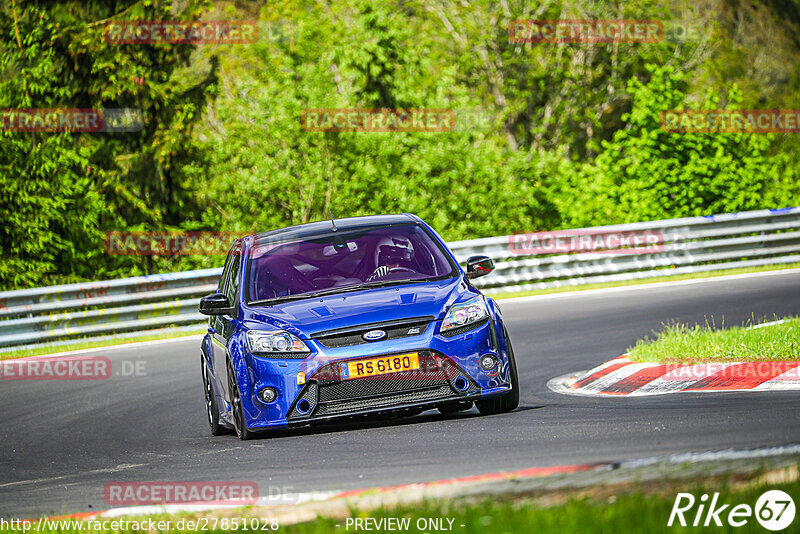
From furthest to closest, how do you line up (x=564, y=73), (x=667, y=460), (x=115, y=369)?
(x=564, y=73) → (x=115, y=369) → (x=667, y=460)

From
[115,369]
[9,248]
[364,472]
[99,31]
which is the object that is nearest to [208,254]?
[9,248]

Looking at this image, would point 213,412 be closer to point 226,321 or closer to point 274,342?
point 226,321

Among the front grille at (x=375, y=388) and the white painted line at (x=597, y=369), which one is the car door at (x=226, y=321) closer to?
the front grille at (x=375, y=388)

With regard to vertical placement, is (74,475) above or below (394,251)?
below

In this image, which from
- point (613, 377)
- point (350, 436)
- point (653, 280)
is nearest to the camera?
point (350, 436)

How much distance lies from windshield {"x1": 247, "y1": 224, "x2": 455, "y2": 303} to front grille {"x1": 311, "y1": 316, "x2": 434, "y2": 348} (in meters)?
0.88

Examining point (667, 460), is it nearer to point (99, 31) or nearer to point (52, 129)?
point (52, 129)

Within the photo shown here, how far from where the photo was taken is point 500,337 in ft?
26.7

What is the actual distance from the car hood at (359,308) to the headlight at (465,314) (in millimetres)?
54

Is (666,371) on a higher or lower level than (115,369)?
higher

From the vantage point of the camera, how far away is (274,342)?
789cm

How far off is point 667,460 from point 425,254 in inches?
161

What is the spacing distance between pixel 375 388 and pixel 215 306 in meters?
1.83

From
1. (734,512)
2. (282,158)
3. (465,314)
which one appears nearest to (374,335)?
(465,314)
